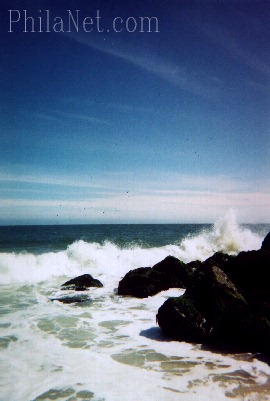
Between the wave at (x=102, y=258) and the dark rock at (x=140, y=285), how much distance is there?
2320mm

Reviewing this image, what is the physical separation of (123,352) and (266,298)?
4.57m

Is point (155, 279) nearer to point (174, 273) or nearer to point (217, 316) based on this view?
point (174, 273)

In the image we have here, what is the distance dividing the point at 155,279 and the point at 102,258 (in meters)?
9.93

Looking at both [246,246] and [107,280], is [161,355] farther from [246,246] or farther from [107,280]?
[246,246]

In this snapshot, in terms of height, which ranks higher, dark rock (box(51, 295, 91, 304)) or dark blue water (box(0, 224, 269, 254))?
dark rock (box(51, 295, 91, 304))

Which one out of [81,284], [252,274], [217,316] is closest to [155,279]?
[81,284]

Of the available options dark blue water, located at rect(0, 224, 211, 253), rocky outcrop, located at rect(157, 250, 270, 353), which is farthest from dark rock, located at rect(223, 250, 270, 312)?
dark blue water, located at rect(0, 224, 211, 253)

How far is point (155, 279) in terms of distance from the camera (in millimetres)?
11906

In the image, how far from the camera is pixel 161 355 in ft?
21.0

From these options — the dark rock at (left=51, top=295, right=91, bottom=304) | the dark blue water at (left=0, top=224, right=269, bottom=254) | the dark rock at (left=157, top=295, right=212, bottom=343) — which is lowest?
the dark blue water at (left=0, top=224, right=269, bottom=254)

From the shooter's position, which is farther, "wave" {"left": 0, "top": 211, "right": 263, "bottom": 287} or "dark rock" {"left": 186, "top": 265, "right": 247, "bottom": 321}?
"wave" {"left": 0, "top": 211, "right": 263, "bottom": 287}

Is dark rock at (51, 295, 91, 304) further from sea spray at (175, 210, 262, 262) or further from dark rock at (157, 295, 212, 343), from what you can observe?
sea spray at (175, 210, 262, 262)

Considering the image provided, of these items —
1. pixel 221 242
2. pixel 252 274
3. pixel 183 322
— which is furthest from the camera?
pixel 221 242

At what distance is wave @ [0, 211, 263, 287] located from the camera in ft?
54.7
